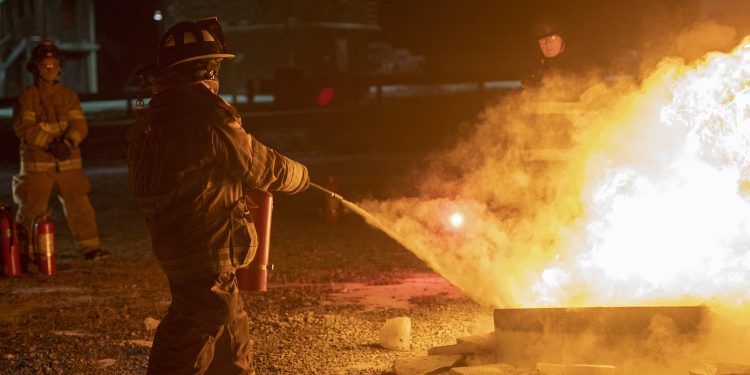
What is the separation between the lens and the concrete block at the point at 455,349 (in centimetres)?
543

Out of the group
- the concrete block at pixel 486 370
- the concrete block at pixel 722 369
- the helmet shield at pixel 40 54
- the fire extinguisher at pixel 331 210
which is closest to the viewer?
the concrete block at pixel 722 369

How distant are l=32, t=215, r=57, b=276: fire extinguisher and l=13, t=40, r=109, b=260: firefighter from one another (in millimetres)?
332

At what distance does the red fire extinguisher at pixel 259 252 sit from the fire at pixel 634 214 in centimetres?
149

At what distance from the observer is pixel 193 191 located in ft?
13.8

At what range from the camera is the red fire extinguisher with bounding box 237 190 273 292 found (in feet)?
15.5

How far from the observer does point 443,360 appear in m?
5.29

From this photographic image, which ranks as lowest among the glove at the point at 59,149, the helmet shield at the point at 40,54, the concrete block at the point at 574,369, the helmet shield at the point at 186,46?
the concrete block at the point at 574,369

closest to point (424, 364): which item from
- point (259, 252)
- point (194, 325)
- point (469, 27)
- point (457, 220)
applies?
point (259, 252)

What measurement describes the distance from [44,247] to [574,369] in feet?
19.9

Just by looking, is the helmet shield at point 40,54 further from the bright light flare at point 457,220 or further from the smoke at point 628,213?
the bright light flare at point 457,220

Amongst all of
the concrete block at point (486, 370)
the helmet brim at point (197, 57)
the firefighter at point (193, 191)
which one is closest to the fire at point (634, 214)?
the concrete block at point (486, 370)

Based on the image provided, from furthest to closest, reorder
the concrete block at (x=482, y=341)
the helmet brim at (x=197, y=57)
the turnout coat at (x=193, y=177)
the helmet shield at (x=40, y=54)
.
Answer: the helmet shield at (x=40, y=54), the concrete block at (x=482, y=341), the helmet brim at (x=197, y=57), the turnout coat at (x=193, y=177)

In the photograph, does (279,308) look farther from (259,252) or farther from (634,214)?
(634,214)

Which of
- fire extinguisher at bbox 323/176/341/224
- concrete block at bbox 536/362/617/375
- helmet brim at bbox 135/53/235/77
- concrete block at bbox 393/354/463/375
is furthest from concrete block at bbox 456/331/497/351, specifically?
fire extinguisher at bbox 323/176/341/224
